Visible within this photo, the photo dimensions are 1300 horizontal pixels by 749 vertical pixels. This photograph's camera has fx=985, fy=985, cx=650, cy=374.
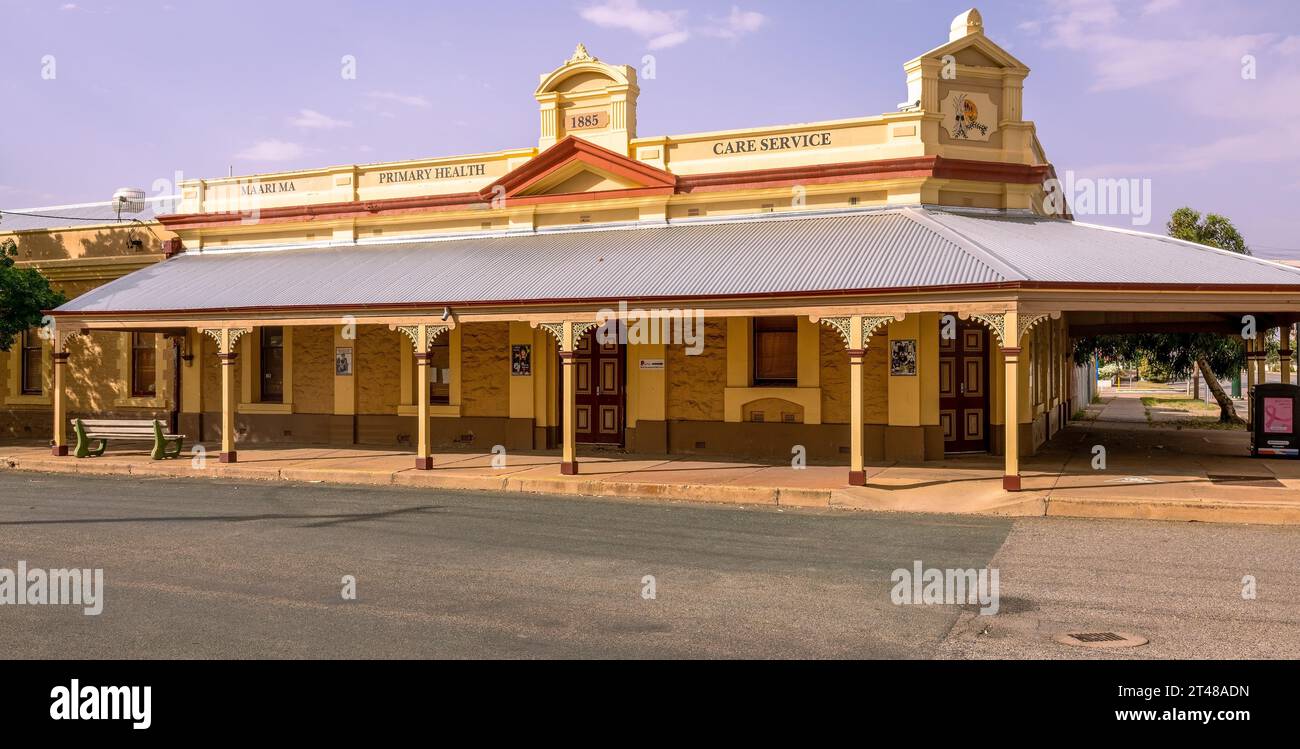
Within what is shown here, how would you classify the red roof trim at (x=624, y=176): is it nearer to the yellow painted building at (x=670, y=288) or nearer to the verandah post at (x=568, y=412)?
the yellow painted building at (x=670, y=288)

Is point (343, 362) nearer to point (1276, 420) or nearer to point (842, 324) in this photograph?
point (842, 324)

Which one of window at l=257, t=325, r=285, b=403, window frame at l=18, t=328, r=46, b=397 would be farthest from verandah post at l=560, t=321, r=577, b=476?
window frame at l=18, t=328, r=46, b=397

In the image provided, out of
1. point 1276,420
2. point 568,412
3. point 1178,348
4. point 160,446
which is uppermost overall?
point 1178,348

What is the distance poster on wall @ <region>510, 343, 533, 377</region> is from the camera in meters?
19.7

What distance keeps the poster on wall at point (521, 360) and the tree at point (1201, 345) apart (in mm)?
16464

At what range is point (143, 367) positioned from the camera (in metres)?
23.6

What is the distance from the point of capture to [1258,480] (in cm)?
1380

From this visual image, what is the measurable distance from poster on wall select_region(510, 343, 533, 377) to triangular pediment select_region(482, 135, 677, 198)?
3041mm

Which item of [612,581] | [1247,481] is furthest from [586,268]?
[1247,481]

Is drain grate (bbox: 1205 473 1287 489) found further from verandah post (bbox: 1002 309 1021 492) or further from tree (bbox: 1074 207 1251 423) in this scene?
tree (bbox: 1074 207 1251 423)

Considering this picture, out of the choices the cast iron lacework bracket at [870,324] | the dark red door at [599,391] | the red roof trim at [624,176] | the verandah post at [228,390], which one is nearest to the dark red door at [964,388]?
the red roof trim at [624,176]

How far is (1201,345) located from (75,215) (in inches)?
1210

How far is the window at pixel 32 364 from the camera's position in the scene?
24562 mm
